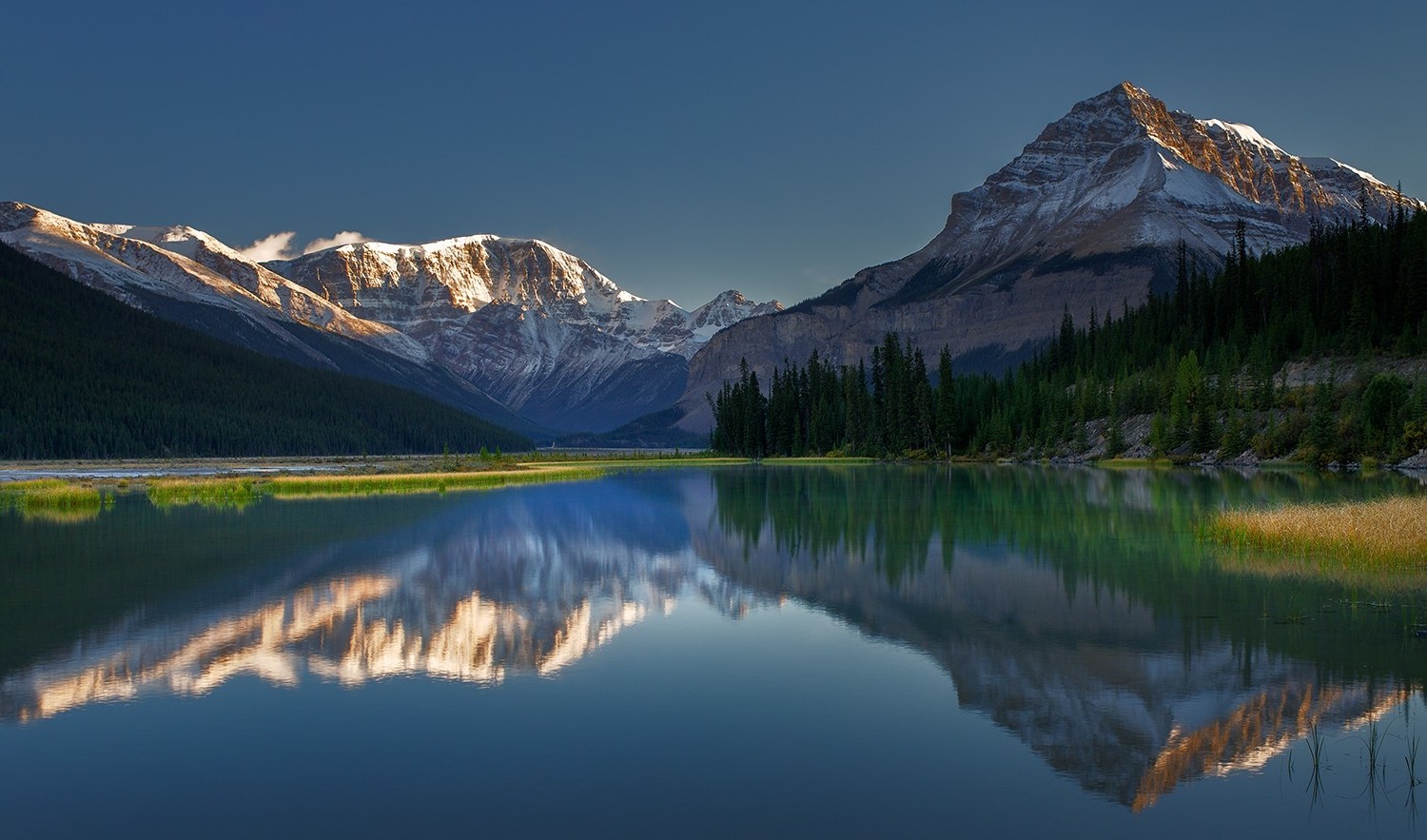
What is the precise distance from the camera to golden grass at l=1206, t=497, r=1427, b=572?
1175 inches

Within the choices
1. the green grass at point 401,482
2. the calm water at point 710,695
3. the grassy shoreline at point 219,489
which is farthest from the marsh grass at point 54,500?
the calm water at point 710,695

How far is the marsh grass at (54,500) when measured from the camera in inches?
2259

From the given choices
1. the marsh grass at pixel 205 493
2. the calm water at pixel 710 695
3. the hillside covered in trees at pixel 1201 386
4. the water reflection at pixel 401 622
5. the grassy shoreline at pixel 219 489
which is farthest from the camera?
the hillside covered in trees at pixel 1201 386

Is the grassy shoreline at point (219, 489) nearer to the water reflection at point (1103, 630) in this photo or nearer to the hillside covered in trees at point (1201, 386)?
the water reflection at point (1103, 630)

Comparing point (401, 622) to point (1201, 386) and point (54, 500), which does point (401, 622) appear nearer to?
point (54, 500)

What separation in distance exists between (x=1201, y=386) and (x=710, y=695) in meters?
116

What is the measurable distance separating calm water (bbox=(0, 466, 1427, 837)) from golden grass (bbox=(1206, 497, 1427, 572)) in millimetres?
2105

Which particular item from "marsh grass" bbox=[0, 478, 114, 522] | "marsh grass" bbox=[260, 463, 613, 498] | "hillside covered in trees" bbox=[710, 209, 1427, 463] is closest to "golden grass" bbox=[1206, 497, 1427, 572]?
"marsh grass" bbox=[0, 478, 114, 522]

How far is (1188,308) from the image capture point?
169m

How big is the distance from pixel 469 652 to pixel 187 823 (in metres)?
9.65

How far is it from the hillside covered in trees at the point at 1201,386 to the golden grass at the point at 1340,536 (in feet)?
206

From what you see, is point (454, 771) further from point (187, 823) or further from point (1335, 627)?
point (1335, 627)

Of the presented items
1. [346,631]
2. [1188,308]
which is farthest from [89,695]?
[1188,308]

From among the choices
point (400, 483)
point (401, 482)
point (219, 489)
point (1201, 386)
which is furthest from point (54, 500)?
point (1201, 386)
